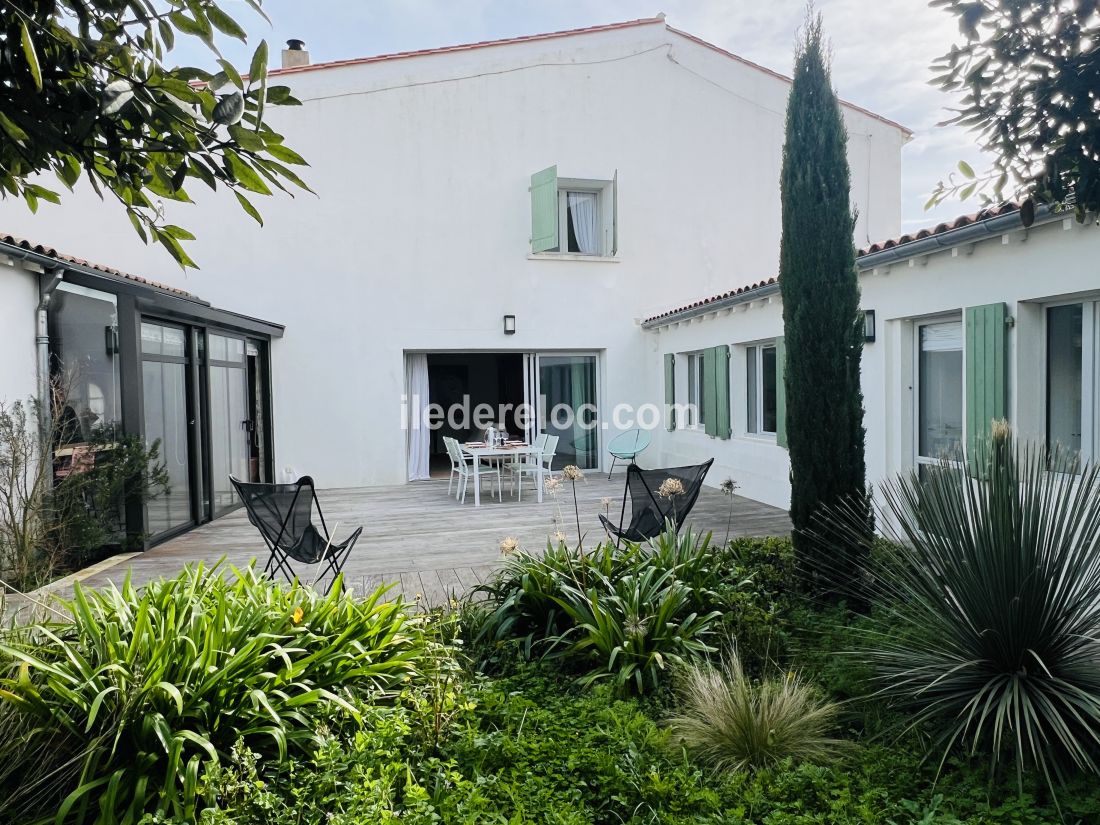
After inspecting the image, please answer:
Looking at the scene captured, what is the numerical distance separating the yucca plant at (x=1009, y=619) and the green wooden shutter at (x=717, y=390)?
6.96 meters

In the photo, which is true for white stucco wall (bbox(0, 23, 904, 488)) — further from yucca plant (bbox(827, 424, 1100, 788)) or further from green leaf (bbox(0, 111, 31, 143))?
green leaf (bbox(0, 111, 31, 143))

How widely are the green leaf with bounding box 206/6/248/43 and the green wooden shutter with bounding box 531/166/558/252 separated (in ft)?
31.6

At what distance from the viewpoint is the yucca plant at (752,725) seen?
263 cm

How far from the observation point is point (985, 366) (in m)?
5.34

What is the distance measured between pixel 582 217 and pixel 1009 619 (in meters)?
10.4

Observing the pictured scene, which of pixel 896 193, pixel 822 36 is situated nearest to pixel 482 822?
pixel 822 36

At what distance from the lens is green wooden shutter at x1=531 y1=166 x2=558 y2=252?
11.1 metres

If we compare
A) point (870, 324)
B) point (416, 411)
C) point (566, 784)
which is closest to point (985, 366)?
point (870, 324)

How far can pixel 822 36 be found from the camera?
4.63 meters

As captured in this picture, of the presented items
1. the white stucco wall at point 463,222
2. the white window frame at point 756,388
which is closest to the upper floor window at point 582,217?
the white stucco wall at point 463,222

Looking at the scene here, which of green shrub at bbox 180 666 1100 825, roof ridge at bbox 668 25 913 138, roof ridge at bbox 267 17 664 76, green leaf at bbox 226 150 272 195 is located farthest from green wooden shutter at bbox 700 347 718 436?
green leaf at bbox 226 150 272 195

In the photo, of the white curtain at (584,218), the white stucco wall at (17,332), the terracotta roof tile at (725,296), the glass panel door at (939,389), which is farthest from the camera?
the white curtain at (584,218)

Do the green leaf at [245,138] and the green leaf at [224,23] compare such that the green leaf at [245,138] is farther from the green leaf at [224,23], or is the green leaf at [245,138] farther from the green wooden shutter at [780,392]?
the green wooden shutter at [780,392]

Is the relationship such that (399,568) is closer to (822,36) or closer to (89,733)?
(89,733)
